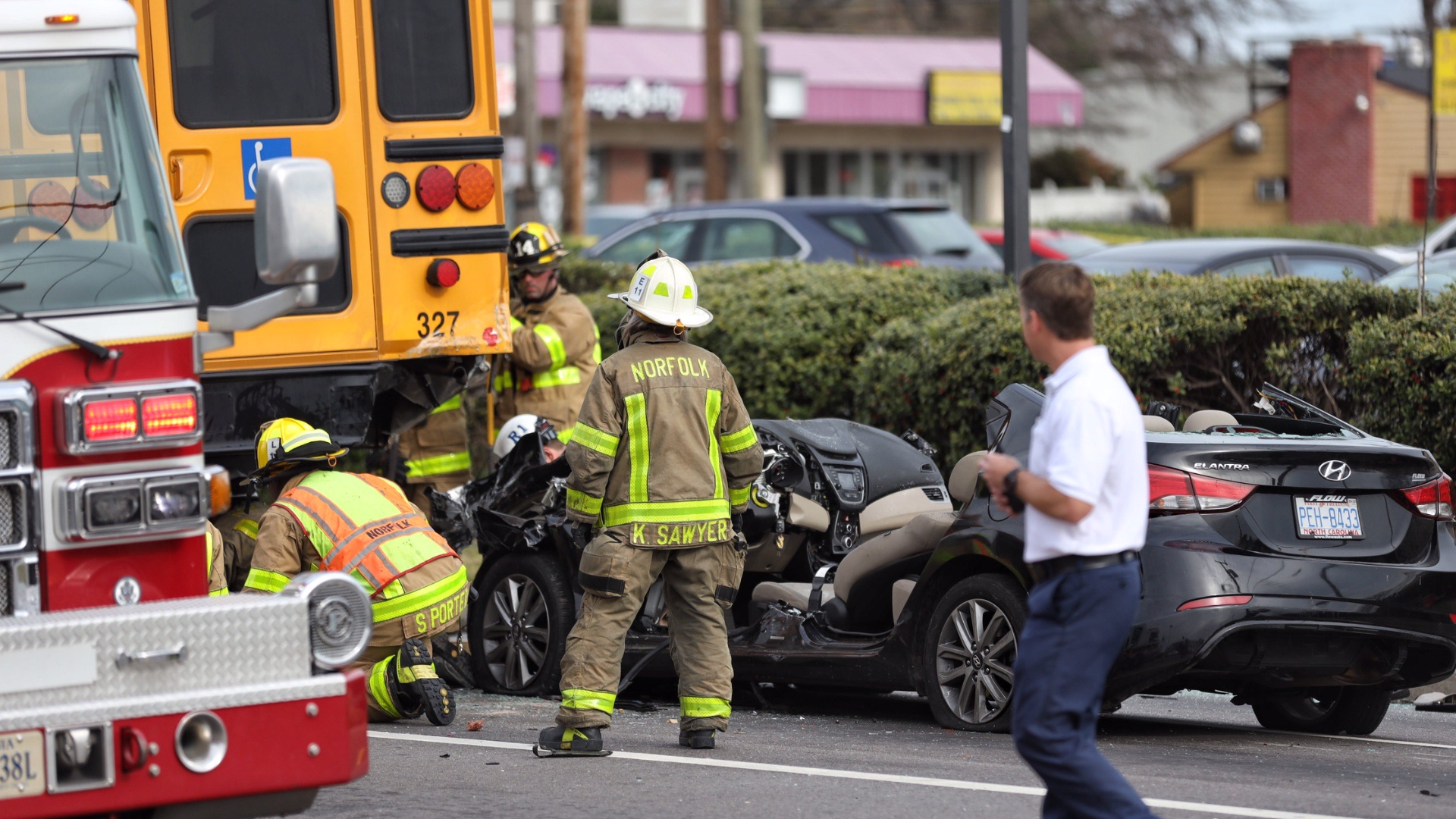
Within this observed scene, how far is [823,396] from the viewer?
12070mm

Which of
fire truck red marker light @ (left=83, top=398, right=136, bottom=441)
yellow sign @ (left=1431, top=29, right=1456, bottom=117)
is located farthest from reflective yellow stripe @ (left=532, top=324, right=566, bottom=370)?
yellow sign @ (left=1431, top=29, right=1456, bottom=117)

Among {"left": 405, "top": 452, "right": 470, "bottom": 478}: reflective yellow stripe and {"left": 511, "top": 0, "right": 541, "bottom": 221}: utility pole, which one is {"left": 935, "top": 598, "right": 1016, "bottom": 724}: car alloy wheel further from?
{"left": 511, "top": 0, "right": 541, "bottom": 221}: utility pole

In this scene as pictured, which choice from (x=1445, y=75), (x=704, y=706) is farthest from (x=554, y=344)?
(x=1445, y=75)

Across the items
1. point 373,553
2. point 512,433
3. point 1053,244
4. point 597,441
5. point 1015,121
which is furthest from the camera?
point 1053,244

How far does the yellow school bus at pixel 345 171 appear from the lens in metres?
7.86

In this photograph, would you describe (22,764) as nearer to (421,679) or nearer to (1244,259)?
(421,679)

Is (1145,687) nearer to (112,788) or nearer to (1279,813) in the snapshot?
(1279,813)

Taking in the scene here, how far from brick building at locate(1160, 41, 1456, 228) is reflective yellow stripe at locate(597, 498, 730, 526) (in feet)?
110

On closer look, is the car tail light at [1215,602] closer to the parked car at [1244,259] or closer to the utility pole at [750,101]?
the parked car at [1244,259]

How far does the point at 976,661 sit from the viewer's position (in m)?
7.16

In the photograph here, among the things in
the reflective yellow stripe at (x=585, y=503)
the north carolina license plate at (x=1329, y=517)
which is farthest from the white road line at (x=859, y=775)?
the north carolina license plate at (x=1329, y=517)

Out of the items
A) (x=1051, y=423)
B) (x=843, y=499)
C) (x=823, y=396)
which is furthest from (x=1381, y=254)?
(x=1051, y=423)

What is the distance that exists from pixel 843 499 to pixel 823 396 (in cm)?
394

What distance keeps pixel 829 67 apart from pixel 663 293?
3462 centimetres
